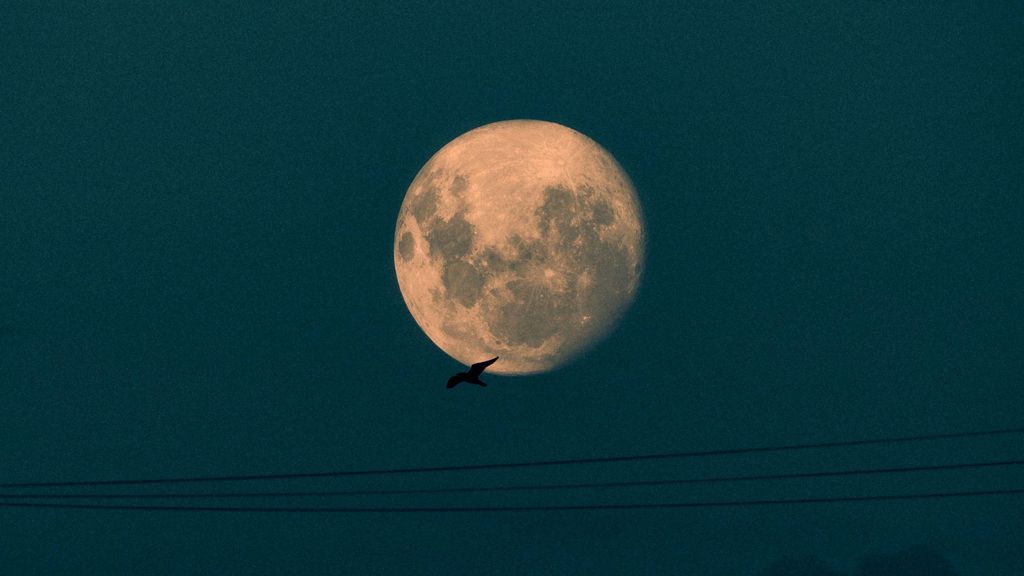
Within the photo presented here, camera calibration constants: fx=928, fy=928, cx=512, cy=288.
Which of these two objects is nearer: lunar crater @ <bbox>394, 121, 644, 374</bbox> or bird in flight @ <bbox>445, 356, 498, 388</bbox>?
bird in flight @ <bbox>445, 356, 498, 388</bbox>

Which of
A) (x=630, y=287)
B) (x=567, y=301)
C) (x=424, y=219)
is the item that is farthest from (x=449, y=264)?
(x=630, y=287)

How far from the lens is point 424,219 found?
42125mm

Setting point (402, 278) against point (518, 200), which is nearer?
point (518, 200)

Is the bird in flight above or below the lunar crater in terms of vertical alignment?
below

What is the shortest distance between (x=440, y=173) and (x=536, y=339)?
29.4 ft

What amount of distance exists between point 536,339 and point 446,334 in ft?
15.0

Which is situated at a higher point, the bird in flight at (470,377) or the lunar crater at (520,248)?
the lunar crater at (520,248)

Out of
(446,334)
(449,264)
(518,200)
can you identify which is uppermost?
(518,200)

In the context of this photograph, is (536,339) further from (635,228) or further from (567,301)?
(635,228)

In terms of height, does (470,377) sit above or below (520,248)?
below

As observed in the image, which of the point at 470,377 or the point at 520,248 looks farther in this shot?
the point at 520,248

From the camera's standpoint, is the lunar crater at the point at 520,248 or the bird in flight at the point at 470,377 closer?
the bird in flight at the point at 470,377

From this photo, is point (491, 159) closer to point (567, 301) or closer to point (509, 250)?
point (509, 250)

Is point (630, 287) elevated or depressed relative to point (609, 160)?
depressed
